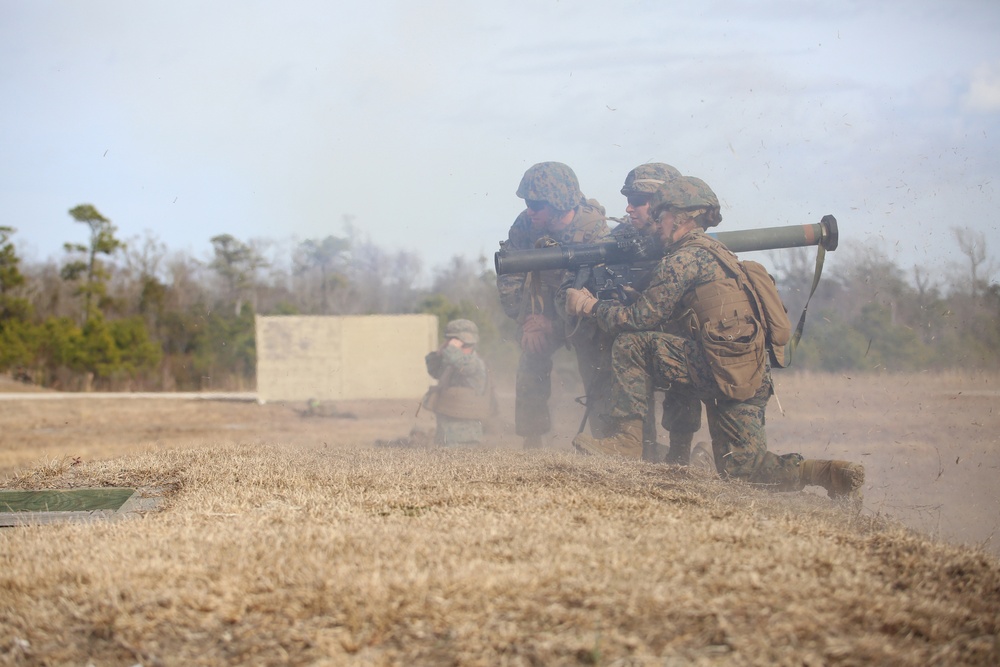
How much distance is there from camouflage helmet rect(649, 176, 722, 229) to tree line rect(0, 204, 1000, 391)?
146 centimetres

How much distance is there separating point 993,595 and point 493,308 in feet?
33.7

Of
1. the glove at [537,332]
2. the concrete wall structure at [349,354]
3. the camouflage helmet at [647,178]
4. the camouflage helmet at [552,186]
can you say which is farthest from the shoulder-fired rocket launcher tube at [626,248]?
the concrete wall structure at [349,354]

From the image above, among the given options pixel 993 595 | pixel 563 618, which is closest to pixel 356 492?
pixel 563 618

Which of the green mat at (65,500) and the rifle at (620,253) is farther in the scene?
the rifle at (620,253)

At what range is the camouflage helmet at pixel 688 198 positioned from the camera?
260 inches

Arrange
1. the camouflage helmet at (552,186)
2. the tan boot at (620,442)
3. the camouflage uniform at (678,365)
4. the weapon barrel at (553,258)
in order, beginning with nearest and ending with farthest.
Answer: the camouflage uniform at (678,365) → the tan boot at (620,442) → the weapon barrel at (553,258) → the camouflage helmet at (552,186)

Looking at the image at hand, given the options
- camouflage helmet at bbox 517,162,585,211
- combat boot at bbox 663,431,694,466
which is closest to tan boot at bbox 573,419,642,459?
combat boot at bbox 663,431,694,466

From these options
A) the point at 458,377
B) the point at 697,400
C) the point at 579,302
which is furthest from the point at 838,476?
the point at 458,377

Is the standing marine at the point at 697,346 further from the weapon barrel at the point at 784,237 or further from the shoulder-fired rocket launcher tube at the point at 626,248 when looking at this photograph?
the weapon barrel at the point at 784,237

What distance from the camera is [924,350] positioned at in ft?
25.0

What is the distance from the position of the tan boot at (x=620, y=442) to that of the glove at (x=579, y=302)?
94cm

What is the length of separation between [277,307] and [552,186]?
67.4ft

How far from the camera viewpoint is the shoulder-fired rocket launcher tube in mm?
7113

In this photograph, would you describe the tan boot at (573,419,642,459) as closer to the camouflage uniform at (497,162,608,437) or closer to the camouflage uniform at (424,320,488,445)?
the camouflage uniform at (497,162,608,437)
